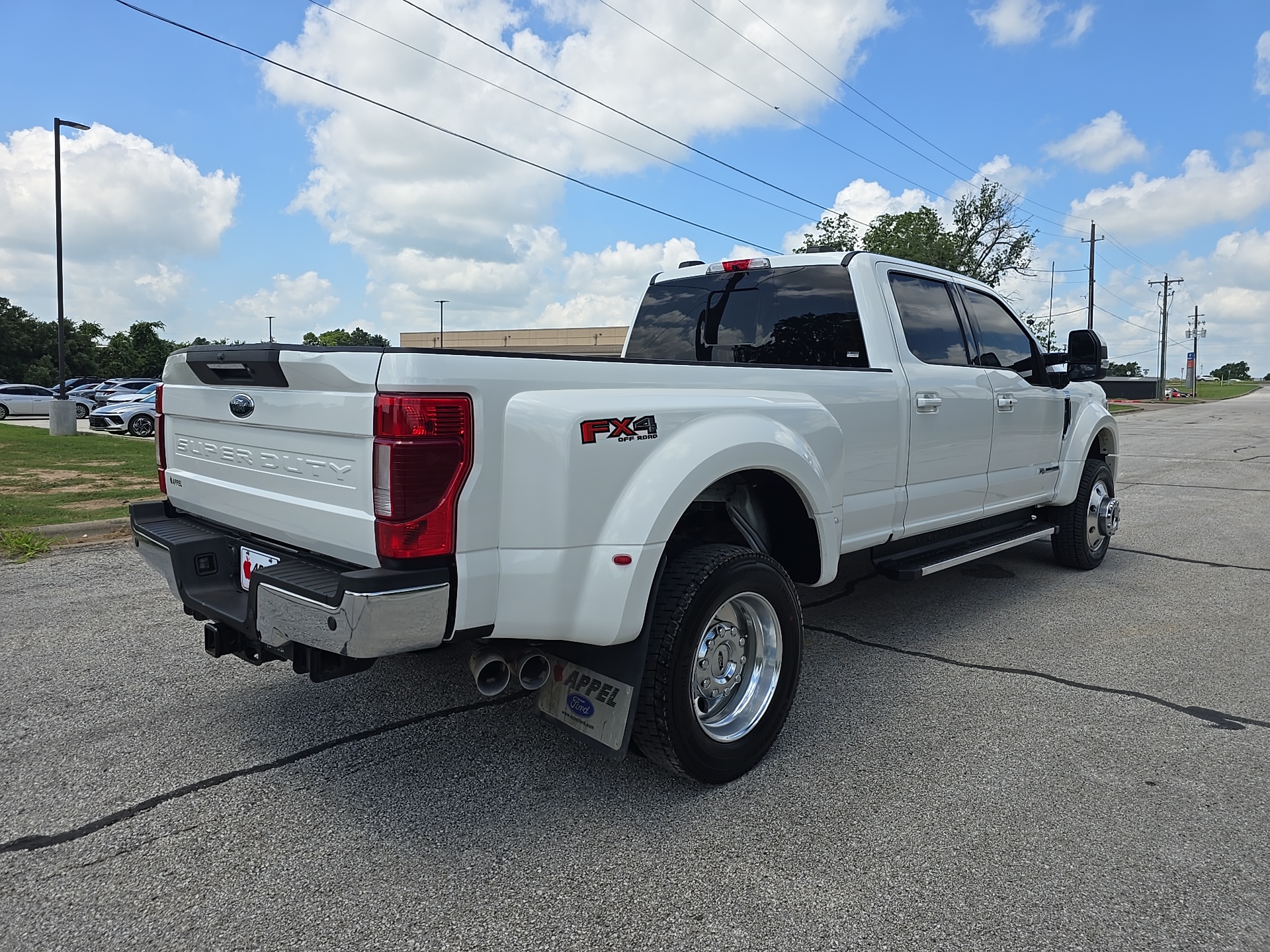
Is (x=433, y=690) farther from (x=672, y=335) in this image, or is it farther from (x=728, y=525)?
(x=672, y=335)

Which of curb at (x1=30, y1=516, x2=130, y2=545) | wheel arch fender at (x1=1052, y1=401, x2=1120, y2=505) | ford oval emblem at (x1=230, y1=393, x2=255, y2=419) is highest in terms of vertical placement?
ford oval emblem at (x1=230, y1=393, x2=255, y2=419)

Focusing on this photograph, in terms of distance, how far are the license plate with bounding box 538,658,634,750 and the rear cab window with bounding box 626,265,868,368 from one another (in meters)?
1.87

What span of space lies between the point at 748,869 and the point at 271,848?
58.8 inches

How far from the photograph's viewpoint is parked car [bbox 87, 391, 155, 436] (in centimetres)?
2325

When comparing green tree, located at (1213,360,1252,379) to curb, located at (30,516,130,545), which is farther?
green tree, located at (1213,360,1252,379)

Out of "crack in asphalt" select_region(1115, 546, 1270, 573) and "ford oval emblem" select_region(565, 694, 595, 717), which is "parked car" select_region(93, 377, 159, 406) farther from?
"ford oval emblem" select_region(565, 694, 595, 717)

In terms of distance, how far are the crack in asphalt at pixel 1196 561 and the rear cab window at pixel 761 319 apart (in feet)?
14.5

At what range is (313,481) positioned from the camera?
8.97ft

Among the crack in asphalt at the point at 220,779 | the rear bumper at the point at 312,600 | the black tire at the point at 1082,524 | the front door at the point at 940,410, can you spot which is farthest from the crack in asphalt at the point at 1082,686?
the rear bumper at the point at 312,600

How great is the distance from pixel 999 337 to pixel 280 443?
449cm

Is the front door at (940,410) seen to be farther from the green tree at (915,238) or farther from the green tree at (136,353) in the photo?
the green tree at (136,353)

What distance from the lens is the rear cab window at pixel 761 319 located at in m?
4.51

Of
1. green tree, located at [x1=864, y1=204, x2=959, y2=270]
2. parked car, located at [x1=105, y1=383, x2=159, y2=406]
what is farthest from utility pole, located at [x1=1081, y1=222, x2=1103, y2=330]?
parked car, located at [x1=105, y1=383, x2=159, y2=406]

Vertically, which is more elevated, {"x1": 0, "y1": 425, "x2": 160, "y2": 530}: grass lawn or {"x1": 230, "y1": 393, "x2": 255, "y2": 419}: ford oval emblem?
{"x1": 230, "y1": 393, "x2": 255, "y2": 419}: ford oval emblem
